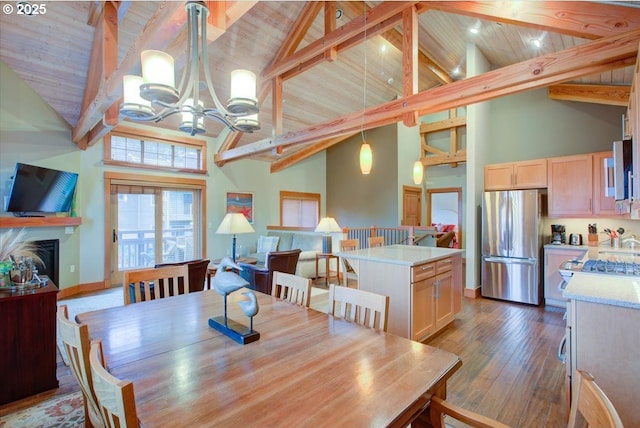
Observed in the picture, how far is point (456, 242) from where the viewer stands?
833 centimetres

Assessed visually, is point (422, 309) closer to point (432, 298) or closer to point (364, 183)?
point (432, 298)

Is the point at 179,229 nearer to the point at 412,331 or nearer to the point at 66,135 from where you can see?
the point at 66,135

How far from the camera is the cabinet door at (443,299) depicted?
3266 millimetres

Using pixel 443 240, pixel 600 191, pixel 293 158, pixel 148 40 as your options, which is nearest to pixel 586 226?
pixel 600 191

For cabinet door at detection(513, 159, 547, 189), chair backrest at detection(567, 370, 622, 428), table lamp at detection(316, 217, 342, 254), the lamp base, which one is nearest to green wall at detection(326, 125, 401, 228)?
table lamp at detection(316, 217, 342, 254)

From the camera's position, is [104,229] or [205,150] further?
[205,150]

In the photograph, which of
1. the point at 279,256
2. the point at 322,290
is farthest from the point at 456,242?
the point at 279,256

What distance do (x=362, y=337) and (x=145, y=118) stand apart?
225cm

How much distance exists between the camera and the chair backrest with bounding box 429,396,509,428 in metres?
1.00

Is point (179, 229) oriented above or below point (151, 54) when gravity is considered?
below

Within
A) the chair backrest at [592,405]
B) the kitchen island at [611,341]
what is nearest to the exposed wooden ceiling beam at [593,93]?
the kitchen island at [611,341]

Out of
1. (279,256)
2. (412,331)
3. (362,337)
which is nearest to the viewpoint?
(362,337)

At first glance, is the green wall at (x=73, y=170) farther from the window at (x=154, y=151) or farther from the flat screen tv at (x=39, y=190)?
the flat screen tv at (x=39, y=190)

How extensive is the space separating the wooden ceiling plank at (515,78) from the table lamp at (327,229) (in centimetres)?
175
